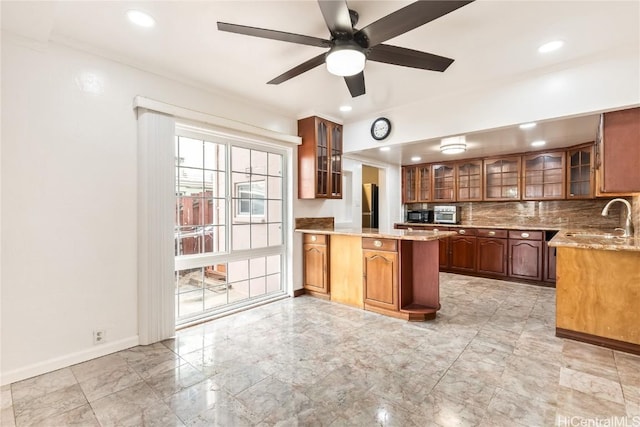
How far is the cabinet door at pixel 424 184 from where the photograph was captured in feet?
20.3

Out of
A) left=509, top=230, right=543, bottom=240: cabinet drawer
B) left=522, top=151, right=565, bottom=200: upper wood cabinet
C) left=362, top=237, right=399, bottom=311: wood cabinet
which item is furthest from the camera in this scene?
left=522, top=151, right=565, bottom=200: upper wood cabinet

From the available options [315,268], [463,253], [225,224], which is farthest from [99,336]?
[463,253]

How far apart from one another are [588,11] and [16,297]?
14.6ft

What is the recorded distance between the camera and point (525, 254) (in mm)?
4750

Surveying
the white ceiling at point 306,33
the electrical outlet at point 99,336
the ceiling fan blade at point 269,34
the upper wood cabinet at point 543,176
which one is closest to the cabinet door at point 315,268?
the white ceiling at point 306,33

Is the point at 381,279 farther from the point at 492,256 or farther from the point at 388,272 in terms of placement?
the point at 492,256

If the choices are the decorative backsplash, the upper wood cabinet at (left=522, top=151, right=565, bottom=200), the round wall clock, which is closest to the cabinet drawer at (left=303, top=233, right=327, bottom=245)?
the round wall clock

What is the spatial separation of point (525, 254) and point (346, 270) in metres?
3.09

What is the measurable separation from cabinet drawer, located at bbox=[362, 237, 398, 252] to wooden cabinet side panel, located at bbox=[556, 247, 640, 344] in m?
1.54

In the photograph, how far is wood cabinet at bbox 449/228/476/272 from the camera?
17.3 feet

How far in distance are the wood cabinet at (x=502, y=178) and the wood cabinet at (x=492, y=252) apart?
2.55ft

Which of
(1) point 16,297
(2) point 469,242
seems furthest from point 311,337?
(2) point 469,242

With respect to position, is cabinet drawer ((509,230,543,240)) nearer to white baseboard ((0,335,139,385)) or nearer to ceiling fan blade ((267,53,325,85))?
ceiling fan blade ((267,53,325,85))

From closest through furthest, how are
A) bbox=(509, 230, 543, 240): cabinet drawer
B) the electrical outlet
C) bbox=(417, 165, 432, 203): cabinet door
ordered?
the electrical outlet < bbox=(509, 230, 543, 240): cabinet drawer < bbox=(417, 165, 432, 203): cabinet door
